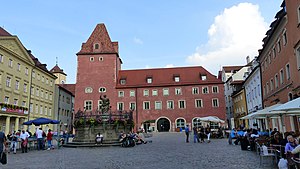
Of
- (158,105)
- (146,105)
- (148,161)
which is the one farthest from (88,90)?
(148,161)

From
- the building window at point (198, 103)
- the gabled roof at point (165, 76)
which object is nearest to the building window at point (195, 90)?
the gabled roof at point (165, 76)

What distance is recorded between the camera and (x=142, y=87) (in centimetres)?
5269

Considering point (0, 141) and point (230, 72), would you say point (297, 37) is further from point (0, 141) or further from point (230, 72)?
point (230, 72)

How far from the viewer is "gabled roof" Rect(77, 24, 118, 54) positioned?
178 feet

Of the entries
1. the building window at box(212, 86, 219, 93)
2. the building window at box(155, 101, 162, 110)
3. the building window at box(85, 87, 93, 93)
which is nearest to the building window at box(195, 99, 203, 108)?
the building window at box(212, 86, 219, 93)

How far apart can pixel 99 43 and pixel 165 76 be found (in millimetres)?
15319

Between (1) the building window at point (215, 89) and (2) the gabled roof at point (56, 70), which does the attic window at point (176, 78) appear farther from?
(2) the gabled roof at point (56, 70)

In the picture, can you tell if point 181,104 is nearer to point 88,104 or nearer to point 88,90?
point 88,104

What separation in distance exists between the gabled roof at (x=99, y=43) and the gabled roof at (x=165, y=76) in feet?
21.0

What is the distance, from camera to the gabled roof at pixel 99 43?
5416cm

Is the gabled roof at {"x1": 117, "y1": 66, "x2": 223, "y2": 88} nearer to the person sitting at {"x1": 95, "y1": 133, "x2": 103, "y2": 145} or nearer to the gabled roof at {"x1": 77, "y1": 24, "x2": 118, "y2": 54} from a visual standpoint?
the gabled roof at {"x1": 77, "y1": 24, "x2": 118, "y2": 54}

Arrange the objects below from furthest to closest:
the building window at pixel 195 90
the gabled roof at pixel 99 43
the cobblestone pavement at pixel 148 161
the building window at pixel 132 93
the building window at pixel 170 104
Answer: the gabled roof at pixel 99 43 → the building window at pixel 132 93 → the building window at pixel 195 90 → the building window at pixel 170 104 → the cobblestone pavement at pixel 148 161

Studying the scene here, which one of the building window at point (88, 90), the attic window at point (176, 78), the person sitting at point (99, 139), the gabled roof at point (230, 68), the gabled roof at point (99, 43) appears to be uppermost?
the gabled roof at point (99, 43)

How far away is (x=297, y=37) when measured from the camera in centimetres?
1714
